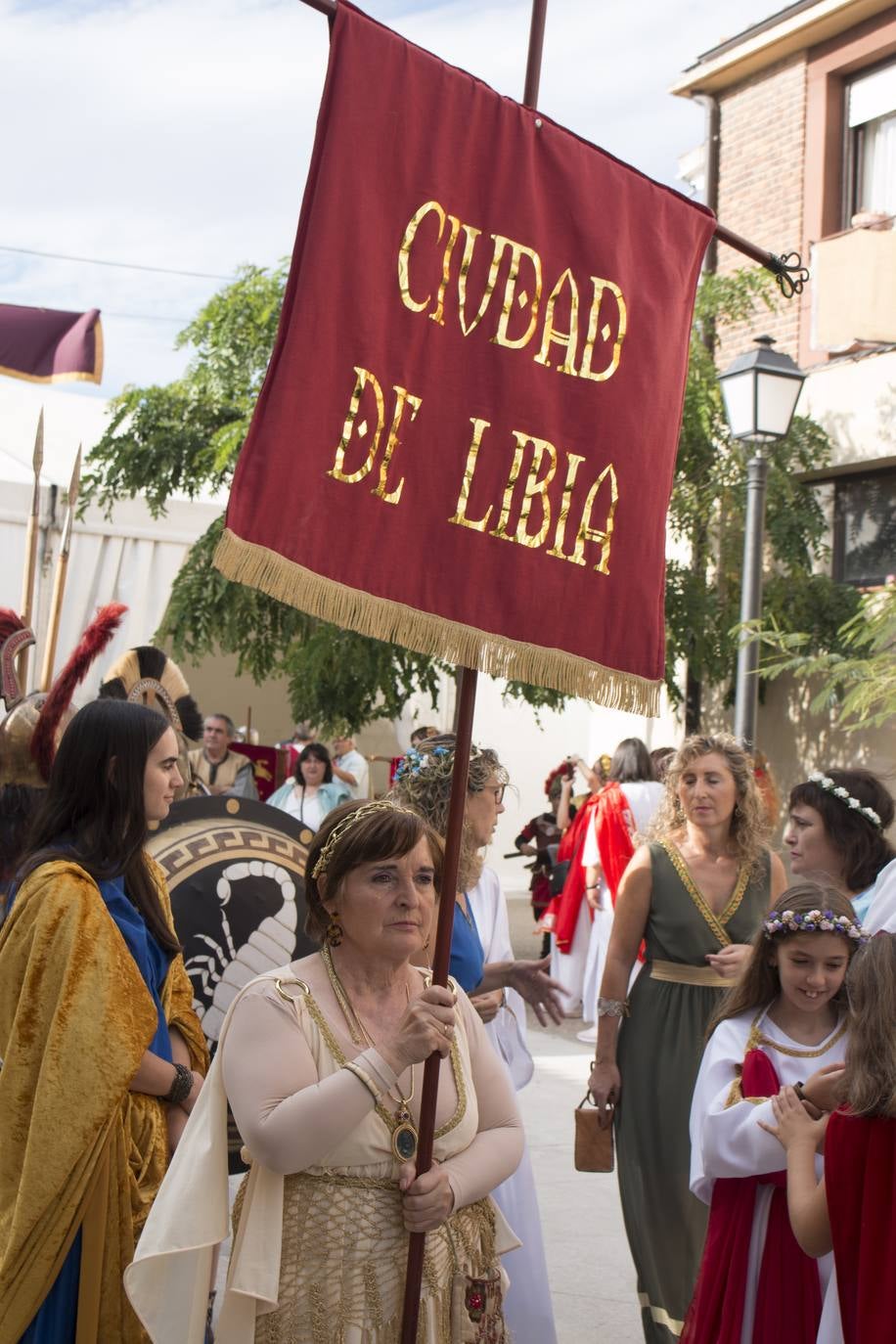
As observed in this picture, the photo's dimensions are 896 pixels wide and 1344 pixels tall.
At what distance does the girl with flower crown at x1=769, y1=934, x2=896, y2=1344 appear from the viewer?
2521 mm

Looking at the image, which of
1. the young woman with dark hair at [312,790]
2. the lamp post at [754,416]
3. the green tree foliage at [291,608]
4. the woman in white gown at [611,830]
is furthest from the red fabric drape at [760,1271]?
the young woman with dark hair at [312,790]

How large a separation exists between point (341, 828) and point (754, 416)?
597cm

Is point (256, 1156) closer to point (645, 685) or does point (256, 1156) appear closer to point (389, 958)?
point (389, 958)

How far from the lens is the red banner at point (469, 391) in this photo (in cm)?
267

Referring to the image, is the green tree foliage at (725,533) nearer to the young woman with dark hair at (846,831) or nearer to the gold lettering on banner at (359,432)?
the young woman with dark hair at (846,831)

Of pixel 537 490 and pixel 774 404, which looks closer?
pixel 537 490

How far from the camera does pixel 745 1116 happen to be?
3.24 meters

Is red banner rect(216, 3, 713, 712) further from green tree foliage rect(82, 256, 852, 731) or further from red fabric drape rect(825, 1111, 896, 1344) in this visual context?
green tree foliage rect(82, 256, 852, 731)

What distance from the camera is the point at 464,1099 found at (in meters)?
2.81

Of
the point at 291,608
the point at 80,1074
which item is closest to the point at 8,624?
the point at 80,1074

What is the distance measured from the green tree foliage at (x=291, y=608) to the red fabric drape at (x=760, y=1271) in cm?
760

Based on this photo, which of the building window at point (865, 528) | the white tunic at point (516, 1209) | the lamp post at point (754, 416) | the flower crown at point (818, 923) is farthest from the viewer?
the building window at point (865, 528)

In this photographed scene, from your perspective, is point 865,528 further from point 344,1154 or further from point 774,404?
point 344,1154

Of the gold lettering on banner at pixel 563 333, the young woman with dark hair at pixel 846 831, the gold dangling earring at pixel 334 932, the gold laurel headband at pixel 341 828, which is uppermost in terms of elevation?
the gold lettering on banner at pixel 563 333
